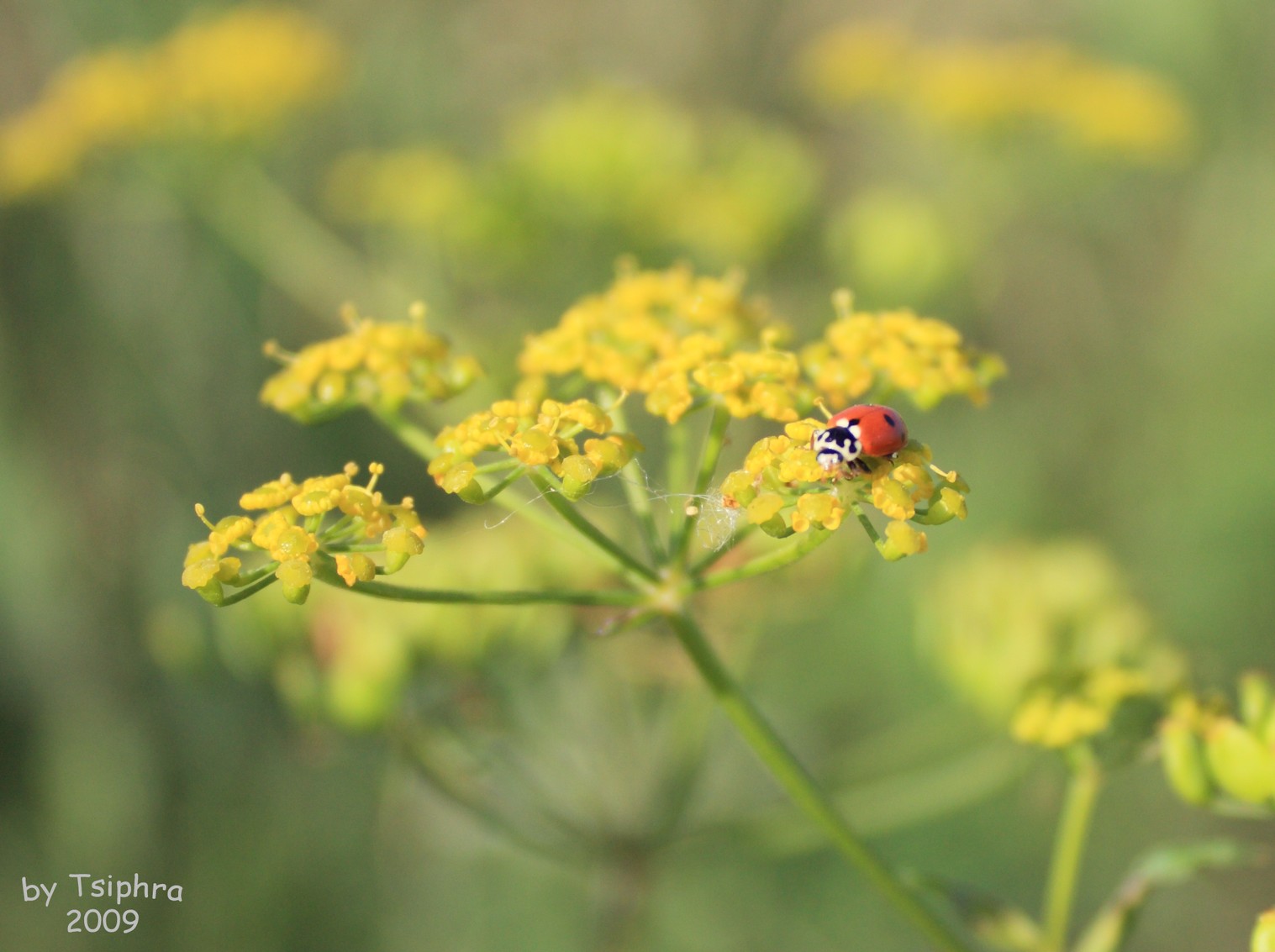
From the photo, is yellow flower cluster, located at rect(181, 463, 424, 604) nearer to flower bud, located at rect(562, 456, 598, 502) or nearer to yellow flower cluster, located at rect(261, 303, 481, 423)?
flower bud, located at rect(562, 456, 598, 502)

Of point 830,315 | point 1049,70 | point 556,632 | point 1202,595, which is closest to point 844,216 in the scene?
point 830,315

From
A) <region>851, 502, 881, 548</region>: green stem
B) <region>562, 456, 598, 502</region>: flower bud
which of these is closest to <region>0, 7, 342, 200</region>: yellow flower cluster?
<region>562, 456, 598, 502</region>: flower bud

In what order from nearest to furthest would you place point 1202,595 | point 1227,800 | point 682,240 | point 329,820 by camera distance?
point 1227,800 < point 329,820 < point 682,240 < point 1202,595

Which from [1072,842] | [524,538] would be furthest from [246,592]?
[1072,842]

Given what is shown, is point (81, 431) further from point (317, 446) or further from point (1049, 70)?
point (1049, 70)

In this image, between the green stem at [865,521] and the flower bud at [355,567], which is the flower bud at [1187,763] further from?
the flower bud at [355,567]
